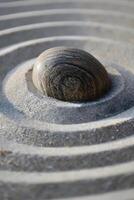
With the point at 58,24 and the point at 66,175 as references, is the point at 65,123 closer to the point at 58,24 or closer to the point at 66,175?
the point at 66,175

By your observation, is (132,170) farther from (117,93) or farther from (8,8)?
(8,8)

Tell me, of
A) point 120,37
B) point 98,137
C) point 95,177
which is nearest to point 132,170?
point 95,177

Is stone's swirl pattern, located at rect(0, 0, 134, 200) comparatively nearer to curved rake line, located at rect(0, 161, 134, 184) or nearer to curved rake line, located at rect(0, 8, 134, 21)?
curved rake line, located at rect(0, 161, 134, 184)

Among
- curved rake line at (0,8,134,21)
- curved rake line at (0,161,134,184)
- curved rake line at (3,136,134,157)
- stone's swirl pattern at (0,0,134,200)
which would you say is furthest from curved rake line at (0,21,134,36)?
curved rake line at (0,161,134,184)

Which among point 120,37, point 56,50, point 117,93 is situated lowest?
point 117,93

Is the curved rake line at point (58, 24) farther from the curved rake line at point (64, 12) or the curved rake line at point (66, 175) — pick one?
the curved rake line at point (66, 175)

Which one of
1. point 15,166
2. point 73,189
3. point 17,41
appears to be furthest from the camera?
point 17,41
